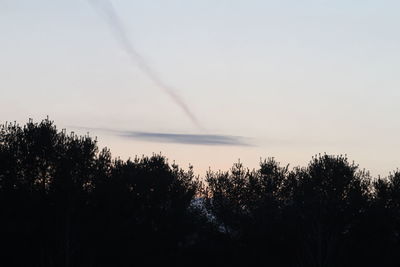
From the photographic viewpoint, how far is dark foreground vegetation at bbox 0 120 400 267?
161ft

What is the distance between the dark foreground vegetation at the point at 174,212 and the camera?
161 ft

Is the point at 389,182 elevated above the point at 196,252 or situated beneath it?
elevated above

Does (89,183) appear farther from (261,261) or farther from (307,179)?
(307,179)

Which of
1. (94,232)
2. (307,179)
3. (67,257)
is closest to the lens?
(67,257)

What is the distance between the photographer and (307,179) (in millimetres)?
66375

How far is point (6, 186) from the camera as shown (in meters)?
49.3

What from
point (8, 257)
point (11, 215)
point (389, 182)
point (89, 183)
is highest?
point (389, 182)

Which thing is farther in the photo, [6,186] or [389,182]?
[389,182]

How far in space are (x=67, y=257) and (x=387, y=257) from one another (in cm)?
3246

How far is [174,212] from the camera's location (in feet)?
198

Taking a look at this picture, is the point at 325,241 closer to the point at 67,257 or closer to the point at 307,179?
the point at 307,179

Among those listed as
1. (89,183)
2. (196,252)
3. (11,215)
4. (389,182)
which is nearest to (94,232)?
(89,183)

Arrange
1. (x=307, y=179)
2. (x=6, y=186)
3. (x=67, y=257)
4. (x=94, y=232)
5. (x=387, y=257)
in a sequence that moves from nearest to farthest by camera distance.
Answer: (x=67, y=257) < (x=6, y=186) < (x=94, y=232) < (x=387, y=257) < (x=307, y=179)

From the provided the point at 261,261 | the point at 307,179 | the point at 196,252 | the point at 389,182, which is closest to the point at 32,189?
the point at 196,252
